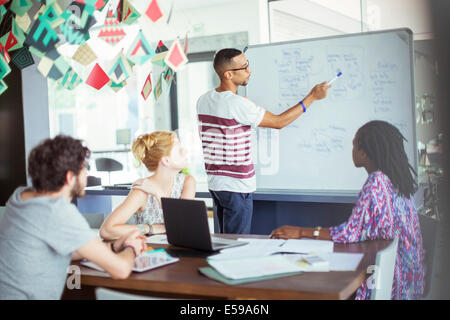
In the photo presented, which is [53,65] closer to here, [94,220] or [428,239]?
[94,220]

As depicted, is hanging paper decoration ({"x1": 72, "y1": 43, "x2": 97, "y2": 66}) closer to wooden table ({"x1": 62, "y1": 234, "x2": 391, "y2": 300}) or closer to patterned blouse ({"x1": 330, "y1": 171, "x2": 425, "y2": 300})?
wooden table ({"x1": 62, "y1": 234, "x2": 391, "y2": 300})

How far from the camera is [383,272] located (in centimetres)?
146

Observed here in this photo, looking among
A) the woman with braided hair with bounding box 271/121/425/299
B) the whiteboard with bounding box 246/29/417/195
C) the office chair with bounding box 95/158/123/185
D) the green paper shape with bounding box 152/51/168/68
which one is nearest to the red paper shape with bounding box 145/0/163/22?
the green paper shape with bounding box 152/51/168/68

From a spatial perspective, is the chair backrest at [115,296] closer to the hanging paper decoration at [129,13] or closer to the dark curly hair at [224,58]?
the dark curly hair at [224,58]

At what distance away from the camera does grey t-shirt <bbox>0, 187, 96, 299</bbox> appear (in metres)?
1.42

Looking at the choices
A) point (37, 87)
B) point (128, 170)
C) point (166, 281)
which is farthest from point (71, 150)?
point (128, 170)

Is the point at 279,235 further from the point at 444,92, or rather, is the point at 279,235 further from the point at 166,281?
the point at 444,92

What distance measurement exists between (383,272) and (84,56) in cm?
233

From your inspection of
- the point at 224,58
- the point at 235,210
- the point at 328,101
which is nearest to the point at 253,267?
the point at 235,210

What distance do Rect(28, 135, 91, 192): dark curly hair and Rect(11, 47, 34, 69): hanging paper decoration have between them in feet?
7.78

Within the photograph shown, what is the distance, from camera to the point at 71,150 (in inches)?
59.0

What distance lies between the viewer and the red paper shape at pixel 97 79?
131 inches

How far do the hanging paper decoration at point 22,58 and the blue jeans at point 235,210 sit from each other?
1.79 metres

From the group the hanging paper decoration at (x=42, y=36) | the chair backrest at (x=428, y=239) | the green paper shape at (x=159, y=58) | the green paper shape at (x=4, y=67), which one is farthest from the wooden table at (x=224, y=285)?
the green paper shape at (x=4, y=67)
